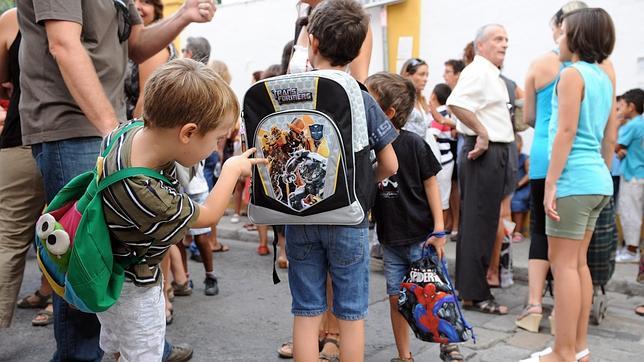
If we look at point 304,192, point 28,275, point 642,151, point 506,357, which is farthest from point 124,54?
point 642,151

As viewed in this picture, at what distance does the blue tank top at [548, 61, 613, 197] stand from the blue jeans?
2294 millimetres

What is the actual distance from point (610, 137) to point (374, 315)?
1.91 metres

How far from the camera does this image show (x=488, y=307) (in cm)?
468

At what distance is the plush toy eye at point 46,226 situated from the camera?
2.17 meters

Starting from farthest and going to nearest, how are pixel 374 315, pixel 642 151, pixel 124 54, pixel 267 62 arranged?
pixel 267 62 → pixel 642 151 → pixel 374 315 → pixel 124 54

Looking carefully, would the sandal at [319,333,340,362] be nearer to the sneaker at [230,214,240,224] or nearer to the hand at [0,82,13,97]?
the hand at [0,82,13,97]

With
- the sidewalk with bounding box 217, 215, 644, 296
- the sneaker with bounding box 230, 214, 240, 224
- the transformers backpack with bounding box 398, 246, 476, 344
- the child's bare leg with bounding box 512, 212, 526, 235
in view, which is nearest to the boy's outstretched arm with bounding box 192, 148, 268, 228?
the transformers backpack with bounding box 398, 246, 476, 344

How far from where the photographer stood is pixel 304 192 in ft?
9.08

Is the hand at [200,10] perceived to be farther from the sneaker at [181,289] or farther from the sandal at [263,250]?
the sandal at [263,250]

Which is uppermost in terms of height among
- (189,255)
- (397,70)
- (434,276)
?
(397,70)

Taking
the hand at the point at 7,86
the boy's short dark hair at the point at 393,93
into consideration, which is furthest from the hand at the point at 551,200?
the hand at the point at 7,86

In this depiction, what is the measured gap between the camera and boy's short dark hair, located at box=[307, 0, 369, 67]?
2.93 metres

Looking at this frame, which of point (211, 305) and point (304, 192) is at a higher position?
point (304, 192)

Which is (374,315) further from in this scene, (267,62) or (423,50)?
(267,62)
